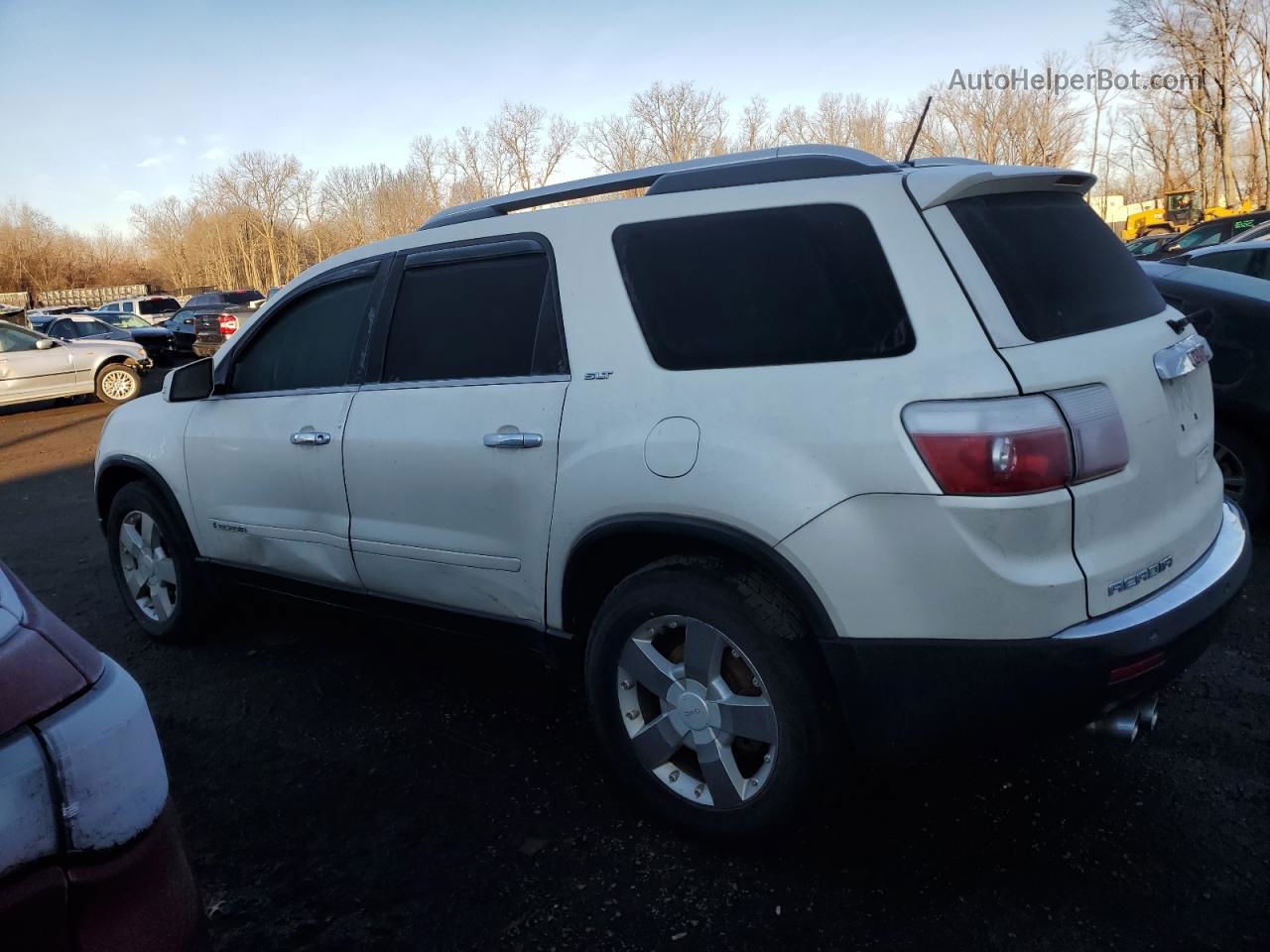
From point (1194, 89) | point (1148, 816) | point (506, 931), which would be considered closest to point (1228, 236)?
point (1148, 816)

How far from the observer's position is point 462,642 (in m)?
3.18

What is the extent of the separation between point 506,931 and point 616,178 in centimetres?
231

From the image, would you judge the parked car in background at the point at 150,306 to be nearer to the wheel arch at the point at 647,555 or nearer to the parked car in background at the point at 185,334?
the parked car in background at the point at 185,334

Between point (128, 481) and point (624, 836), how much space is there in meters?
3.21

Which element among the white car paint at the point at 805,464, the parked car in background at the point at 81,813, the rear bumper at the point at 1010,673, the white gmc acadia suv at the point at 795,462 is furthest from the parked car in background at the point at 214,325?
the parked car in background at the point at 81,813

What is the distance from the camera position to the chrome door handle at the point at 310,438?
3389 mm

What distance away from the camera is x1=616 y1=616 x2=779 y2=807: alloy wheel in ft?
7.98

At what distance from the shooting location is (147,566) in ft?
14.4

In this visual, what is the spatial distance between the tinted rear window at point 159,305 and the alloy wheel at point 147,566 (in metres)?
30.2

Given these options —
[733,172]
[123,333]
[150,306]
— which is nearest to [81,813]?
[733,172]

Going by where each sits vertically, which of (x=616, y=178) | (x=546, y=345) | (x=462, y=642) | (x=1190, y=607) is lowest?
(x=462, y=642)

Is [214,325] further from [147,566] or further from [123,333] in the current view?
[147,566]

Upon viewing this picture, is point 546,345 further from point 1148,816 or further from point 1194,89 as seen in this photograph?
point 1194,89

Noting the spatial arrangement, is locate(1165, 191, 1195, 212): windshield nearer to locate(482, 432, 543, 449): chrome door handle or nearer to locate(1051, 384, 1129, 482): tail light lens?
locate(1051, 384, 1129, 482): tail light lens
